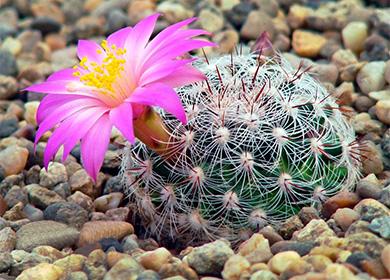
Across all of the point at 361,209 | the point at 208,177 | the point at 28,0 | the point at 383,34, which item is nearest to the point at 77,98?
the point at 208,177

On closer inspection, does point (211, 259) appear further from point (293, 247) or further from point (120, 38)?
point (120, 38)

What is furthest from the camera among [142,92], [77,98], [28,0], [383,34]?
[28,0]

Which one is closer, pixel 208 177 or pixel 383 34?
pixel 208 177

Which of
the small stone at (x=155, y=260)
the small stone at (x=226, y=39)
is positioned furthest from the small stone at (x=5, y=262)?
the small stone at (x=226, y=39)

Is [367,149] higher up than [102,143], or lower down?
lower down

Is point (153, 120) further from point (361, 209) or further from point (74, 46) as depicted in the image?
point (74, 46)

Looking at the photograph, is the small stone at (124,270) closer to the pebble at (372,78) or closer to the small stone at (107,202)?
the small stone at (107,202)

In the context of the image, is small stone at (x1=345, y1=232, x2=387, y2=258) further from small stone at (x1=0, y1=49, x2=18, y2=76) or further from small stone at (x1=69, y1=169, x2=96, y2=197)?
small stone at (x1=0, y1=49, x2=18, y2=76)

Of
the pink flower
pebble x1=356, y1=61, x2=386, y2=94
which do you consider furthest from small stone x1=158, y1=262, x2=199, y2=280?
pebble x1=356, y1=61, x2=386, y2=94
